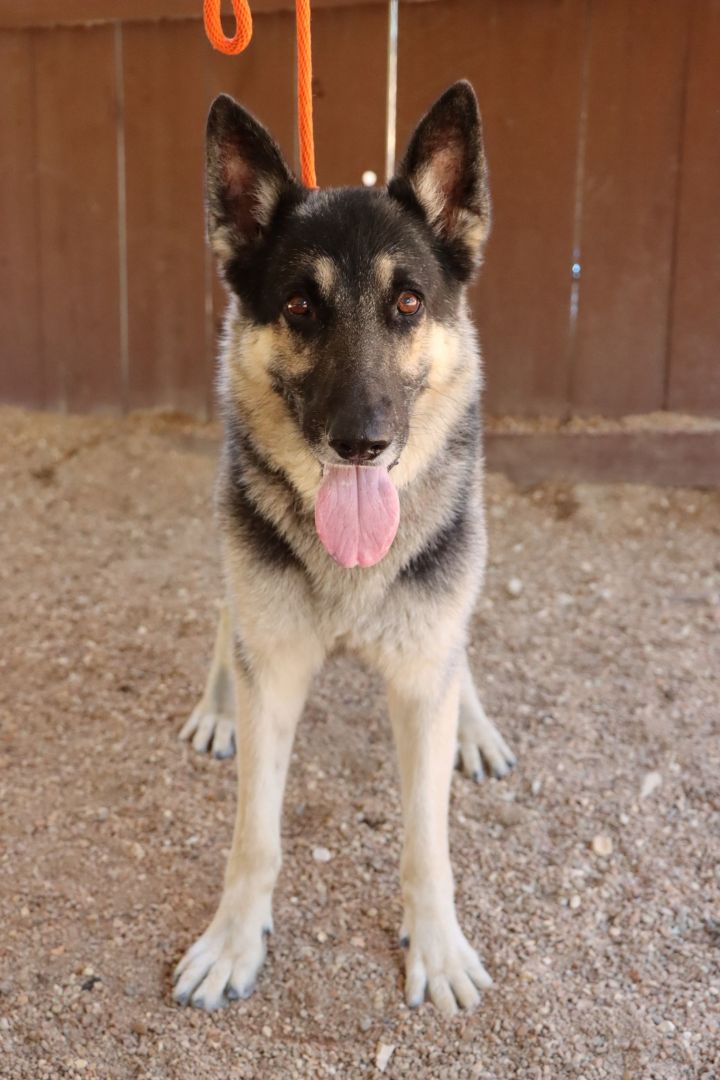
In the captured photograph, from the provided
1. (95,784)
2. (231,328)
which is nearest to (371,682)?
(95,784)

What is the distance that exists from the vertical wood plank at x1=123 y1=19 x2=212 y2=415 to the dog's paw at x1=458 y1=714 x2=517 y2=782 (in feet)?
9.69

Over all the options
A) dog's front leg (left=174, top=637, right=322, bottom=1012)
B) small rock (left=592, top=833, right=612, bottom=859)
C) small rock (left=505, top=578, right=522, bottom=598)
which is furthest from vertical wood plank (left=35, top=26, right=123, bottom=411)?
small rock (left=592, top=833, right=612, bottom=859)

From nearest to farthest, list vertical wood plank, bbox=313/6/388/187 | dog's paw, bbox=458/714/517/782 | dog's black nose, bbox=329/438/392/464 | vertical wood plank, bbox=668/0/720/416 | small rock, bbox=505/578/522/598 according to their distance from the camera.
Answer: dog's black nose, bbox=329/438/392/464, dog's paw, bbox=458/714/517/782, small rock, bbox=505/578/522/598, vertical wood plank, bbox=668/0/720/416, vertical wood plank, bbox=313/6/388/187

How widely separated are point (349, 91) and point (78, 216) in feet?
5.29

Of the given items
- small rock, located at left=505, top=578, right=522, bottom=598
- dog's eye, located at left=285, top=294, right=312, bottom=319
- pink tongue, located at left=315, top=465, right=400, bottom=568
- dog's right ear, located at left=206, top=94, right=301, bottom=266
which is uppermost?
dog's right ear, located at left=206, top=94, right=301, bottom=266

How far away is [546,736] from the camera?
3211 millimetres

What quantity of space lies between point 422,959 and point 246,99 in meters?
4.23

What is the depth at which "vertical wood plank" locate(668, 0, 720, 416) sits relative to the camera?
4559mm

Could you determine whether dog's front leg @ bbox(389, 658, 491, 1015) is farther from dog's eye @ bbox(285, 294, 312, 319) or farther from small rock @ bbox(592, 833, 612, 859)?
dog's eye @ bbox(285, 294, 312, 319)

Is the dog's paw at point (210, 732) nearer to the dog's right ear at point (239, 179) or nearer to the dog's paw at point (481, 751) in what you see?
the dog's paw at point (481, 751)

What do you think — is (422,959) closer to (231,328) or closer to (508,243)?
(231,328)

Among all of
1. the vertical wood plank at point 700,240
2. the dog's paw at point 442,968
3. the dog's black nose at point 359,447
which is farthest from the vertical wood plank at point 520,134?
the dog's paw at point 442,968

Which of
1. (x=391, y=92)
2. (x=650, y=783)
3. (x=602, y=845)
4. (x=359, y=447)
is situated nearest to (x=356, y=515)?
(x=359, y=447)

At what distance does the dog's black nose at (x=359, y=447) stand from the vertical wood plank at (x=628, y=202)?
328 cm
